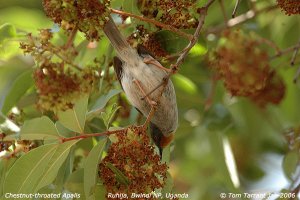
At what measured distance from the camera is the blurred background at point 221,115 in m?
4.43

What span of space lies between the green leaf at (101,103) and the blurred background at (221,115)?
41 cm

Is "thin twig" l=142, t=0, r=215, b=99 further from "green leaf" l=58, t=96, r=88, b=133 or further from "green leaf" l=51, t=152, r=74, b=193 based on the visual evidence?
"green leaf" l=51, t=152, r=74, b=193

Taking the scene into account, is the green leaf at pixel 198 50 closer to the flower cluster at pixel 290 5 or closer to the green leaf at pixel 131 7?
the green leaf at pixel 131 7

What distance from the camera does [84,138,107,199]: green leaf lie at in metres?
3.21

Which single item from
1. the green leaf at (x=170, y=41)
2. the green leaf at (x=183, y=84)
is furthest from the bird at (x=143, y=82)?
the green leaf at (x=183, y=84)

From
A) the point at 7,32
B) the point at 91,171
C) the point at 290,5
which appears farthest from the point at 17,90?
the point at 290,5

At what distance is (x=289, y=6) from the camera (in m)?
3.20

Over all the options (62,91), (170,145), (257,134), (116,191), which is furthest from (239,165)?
(62,91)

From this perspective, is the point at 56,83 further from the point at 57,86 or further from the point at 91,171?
the point at 91,171

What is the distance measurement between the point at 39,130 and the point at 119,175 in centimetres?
52

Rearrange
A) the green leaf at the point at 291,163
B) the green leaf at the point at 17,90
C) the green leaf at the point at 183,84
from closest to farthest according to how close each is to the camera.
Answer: the green leaf at the point at 17,90 → the green leaf at the point at 291,163 → the green leaf at the point at 183,84

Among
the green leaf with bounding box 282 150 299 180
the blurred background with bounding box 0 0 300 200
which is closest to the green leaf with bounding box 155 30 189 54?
the blurred background with bounding box 0 0 300 200

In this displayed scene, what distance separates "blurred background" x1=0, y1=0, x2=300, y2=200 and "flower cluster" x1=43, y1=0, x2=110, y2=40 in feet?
2.45

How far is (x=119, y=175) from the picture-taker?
10.2 ft
